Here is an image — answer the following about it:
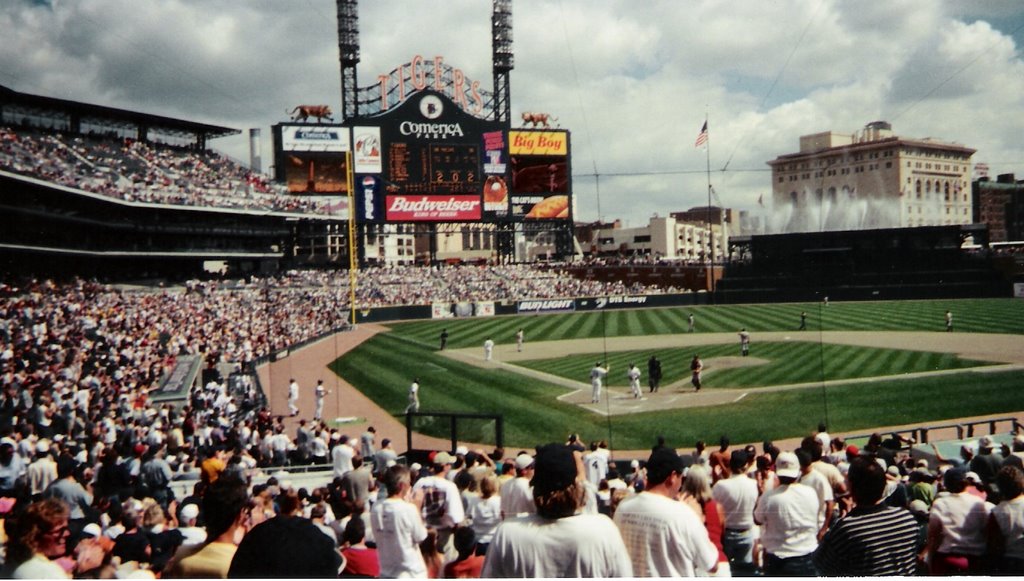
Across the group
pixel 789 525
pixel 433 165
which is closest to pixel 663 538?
pixel 789 525

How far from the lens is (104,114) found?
2392 centimetres

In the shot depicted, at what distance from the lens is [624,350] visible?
22.3 meters

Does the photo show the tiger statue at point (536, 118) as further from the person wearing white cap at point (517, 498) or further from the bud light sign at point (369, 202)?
the person wearing white cap at point (517, 498)

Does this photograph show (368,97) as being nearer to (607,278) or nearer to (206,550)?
(607,278)

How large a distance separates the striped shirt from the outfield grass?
1278cm

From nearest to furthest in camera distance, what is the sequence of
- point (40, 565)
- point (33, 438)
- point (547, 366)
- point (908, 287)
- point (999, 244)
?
point (40, 565), point (33, 438), point (999, 244), point (908, 287), point (547, 366)

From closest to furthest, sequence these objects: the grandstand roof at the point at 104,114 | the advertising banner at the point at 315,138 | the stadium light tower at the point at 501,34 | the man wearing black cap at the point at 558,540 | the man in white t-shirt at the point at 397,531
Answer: the man wearing black cap at the point at 558,540
the man in white t-shirt at the point at 397,531
the stadium light tower at the point at 501,34
the grandstand roof at the point at 104,114
the advertising banner at the point at 315,138

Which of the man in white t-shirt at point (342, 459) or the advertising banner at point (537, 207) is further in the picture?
the advertising banner at point (537, 207)

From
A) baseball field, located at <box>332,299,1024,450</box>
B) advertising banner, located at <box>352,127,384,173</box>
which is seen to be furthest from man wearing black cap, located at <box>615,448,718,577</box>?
advertising banner, located at <box>352,127,384,173</box>

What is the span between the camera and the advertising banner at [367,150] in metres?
32.5

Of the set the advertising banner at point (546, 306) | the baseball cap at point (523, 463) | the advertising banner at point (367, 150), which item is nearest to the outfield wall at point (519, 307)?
the advertising banner at point (546, 306)

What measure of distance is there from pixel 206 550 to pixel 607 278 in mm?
32329

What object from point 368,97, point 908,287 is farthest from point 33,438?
point 368,97

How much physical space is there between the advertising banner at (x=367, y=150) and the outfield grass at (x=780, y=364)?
54.3 ft
